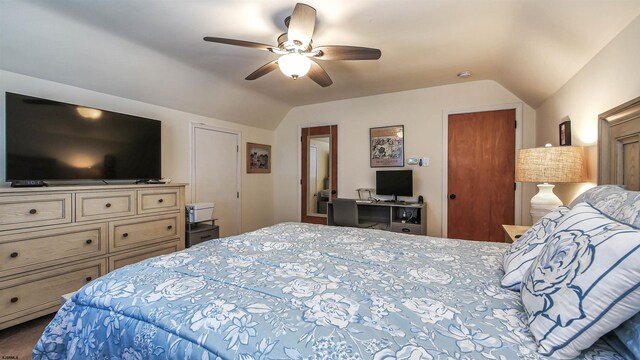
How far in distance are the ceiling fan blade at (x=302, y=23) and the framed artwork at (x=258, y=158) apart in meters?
2.90

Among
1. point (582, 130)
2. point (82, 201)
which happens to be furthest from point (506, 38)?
point (82, 201)

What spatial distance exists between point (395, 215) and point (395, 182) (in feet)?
1.61

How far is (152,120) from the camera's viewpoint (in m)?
3.05

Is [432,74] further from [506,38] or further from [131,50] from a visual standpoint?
[131,50]

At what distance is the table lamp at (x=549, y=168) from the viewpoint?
6.41ft

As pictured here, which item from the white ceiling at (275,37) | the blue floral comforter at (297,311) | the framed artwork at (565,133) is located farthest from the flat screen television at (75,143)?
the framed artwork at (565,133)

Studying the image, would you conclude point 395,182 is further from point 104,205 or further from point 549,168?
point 104,205

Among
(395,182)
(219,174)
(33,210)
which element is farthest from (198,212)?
(395,182)

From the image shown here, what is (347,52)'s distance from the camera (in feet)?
6.85

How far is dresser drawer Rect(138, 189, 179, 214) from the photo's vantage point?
2.73 m

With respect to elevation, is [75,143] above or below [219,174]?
→ above

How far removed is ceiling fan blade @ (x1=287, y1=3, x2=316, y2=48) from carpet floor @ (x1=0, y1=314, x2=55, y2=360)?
2811 mm

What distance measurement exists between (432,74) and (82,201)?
3.88 metres

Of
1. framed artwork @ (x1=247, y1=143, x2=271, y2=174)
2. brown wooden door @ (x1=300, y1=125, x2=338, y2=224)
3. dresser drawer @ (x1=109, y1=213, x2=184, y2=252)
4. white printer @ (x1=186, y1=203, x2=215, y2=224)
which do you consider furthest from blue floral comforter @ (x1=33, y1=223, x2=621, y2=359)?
framed artwork @ (x1=247, y1=143, x2=271, y2=174)
